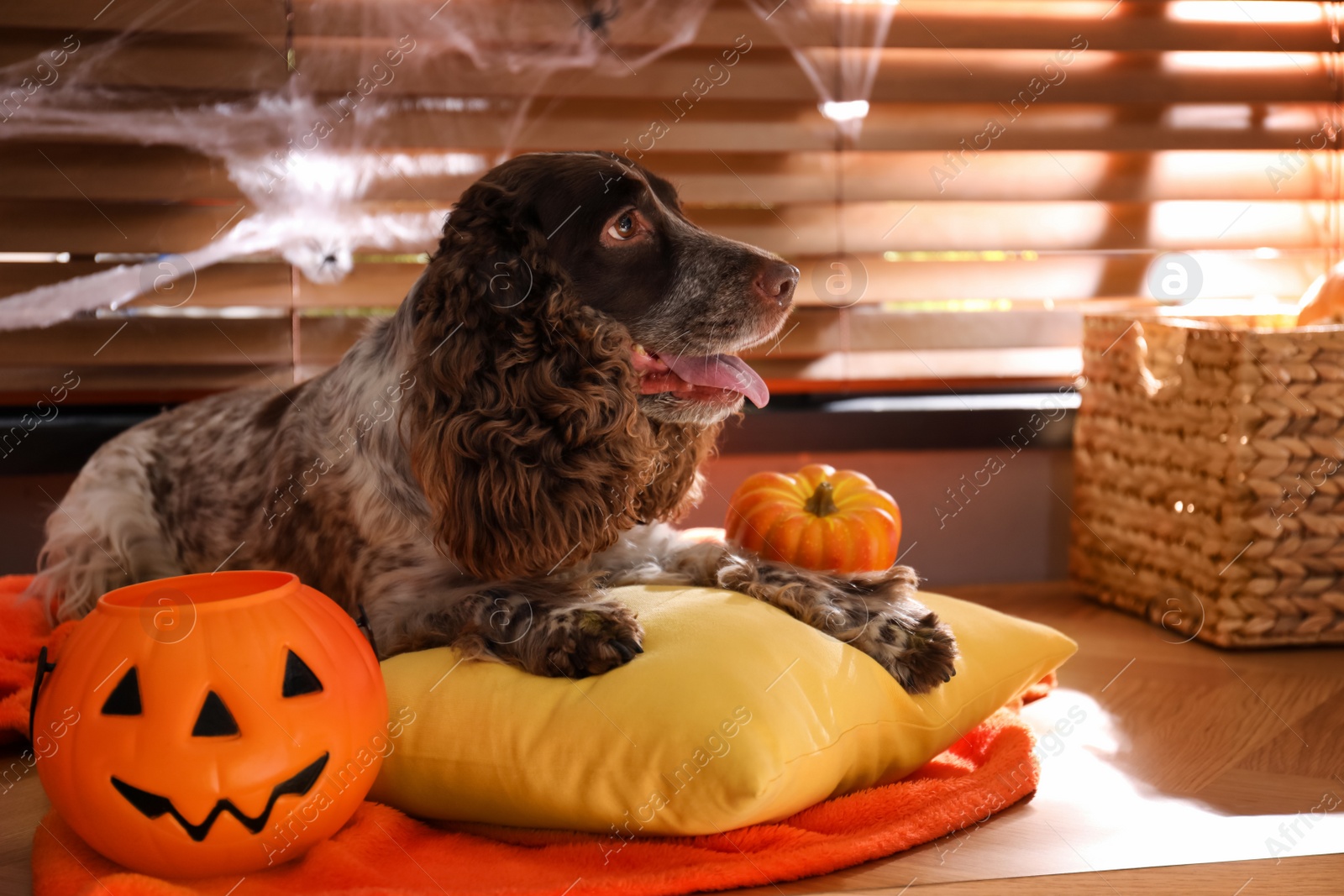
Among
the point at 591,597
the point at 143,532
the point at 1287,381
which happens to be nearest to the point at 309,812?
the point at 591,597

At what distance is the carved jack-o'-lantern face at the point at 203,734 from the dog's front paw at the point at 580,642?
29 centimetres

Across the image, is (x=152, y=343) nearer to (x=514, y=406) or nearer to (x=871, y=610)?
(x=514, y=406)

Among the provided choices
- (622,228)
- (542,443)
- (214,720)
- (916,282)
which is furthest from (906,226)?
(214,720)

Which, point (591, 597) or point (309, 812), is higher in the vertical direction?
point (591, 597)

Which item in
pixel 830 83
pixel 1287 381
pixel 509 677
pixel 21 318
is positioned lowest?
pixel 509 677

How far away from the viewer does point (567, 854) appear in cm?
161

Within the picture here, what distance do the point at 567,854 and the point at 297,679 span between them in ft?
1.50

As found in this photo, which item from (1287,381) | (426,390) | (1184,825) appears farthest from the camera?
(1287,381)

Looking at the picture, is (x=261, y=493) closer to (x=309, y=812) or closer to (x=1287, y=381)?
(x=309, y=812)

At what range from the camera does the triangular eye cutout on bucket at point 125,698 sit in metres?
1.51

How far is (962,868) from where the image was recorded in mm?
1600

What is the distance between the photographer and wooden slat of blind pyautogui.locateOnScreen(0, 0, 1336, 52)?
2.86 m

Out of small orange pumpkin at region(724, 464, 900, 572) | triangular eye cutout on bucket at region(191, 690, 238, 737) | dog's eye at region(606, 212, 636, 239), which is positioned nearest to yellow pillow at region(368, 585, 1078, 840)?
triangular eye cutout on bucket at region(191, 690, 238, 737)

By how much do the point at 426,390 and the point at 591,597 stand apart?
1.49 feet
